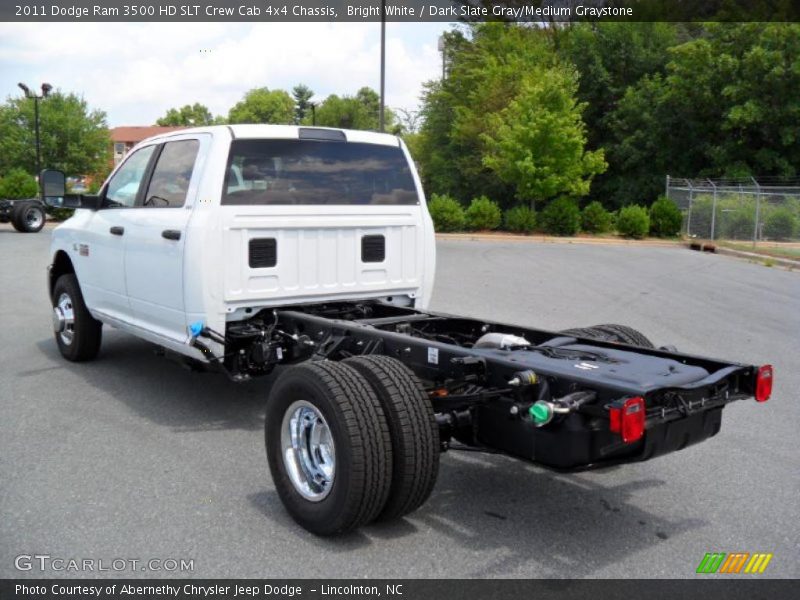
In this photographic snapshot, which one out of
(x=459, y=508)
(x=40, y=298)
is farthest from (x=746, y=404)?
(x=40, y=298)

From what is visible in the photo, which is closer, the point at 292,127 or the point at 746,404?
the point at 292,127

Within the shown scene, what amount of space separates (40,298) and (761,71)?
31483 millimetres

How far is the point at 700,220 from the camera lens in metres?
27.7

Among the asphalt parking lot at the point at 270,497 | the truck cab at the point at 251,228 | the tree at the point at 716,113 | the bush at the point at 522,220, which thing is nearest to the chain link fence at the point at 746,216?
the bush at the point at 522,220

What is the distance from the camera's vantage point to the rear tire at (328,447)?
379cm

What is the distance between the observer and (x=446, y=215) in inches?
1177

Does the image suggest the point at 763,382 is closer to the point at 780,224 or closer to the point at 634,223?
the point at 780,224

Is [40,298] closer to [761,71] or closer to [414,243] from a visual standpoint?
[414,243]

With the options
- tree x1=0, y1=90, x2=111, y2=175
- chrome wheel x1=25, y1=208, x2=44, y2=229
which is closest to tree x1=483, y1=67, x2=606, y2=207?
chrome wheel x1=25, y1=208, x2=44, y2=229

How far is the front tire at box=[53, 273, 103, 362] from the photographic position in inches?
295

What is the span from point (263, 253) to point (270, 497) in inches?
74.6

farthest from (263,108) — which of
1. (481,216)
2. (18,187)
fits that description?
(481,216)

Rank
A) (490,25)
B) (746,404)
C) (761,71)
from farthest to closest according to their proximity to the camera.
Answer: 1. (490,25)
2. (761,71)
3. (746,404)

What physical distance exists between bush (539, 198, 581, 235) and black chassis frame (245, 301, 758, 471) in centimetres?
2505
